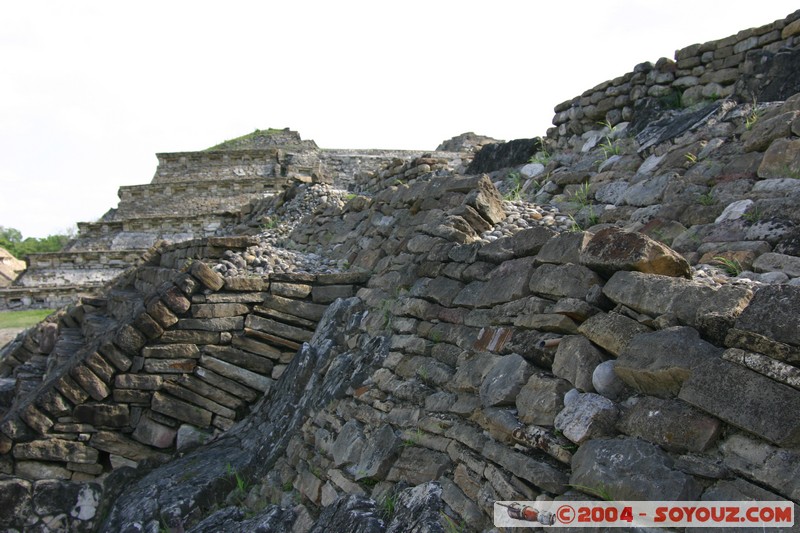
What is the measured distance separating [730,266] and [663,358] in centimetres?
133

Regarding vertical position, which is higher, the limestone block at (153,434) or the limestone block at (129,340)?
the limestone block at (129,340)

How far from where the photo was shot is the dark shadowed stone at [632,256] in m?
3.59

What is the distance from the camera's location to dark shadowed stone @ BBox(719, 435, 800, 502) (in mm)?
2359

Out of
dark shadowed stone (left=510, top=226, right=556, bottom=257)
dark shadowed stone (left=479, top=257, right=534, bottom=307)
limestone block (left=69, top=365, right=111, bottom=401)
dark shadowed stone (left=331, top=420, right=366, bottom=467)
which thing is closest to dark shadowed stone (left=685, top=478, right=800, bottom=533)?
dark shadowed stone (left=479, top=257, right=534, bottom=307)

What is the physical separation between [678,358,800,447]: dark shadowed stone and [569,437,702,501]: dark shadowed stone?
288mm

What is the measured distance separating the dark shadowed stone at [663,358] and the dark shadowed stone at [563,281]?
2.23 ft

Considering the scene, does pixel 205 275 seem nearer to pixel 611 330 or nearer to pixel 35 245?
pixel 611 330

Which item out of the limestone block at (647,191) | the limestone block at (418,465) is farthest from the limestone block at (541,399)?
the limestone block at (647,191)

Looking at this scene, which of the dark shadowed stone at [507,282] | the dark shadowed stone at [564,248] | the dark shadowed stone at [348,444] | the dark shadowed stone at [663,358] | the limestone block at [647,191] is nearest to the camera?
the dark shadowed stone at [663,358]

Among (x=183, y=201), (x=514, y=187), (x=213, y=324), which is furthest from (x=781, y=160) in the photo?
(x=183, y=201)

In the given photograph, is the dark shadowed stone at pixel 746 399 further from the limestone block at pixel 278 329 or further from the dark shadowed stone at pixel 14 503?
the dark shadowed stone at pixel 14 503

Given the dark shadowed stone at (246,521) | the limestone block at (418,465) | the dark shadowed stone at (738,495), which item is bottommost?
the dark shadowed stone at (246,521)

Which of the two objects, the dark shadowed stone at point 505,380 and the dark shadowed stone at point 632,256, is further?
the dark shadowed stone at point 505,380

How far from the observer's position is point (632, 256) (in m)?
3.63
